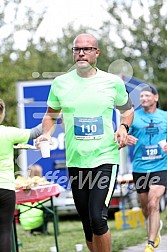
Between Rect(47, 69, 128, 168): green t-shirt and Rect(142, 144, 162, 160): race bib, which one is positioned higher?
Rect(47, 69, 128, 168): green t-shirt

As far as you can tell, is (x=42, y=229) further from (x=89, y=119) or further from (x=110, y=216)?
(x=89, y=119)

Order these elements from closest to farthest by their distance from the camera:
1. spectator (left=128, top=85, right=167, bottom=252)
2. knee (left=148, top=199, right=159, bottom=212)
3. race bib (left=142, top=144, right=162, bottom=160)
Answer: knee (left=148, top=199, right=159, bottom=212) < spectator (left=128, top=85, right=167, bottom=252) < race bib (left=142, top=144, right=162, bottom=160)

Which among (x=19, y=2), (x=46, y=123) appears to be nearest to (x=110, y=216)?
(x=19, y=2)

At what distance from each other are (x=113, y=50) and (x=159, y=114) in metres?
30.3

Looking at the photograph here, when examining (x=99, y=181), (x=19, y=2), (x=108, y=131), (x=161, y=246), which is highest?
(x=19, y=2)

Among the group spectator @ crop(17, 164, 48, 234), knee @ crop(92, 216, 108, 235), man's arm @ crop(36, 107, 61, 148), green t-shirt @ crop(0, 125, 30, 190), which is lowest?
spectator @ crop(17, 164, 48, 234)

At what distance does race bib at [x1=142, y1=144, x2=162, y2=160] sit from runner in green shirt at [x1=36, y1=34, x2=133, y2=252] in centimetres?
229

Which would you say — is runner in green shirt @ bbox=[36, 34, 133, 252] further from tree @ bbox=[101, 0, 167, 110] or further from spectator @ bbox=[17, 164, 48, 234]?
tree @ bbox=[101, 0, 167, 110]

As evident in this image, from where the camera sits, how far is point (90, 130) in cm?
595

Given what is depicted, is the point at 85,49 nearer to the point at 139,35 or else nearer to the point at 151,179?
the point at 151,179

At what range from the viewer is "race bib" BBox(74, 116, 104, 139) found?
5.96 m

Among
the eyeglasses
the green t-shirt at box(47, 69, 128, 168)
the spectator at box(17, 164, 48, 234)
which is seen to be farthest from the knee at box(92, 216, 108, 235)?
the spectator at box(17, 164, 48, 234)

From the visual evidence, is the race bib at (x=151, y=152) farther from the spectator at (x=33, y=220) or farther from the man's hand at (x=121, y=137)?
the spectator at (x=33, y=220)

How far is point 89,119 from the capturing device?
5.98 meters
